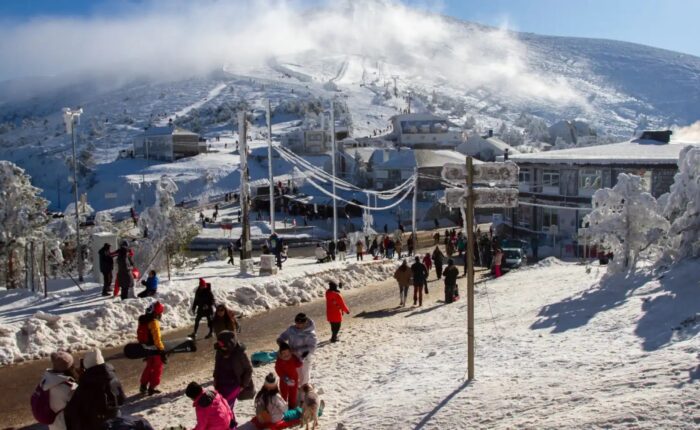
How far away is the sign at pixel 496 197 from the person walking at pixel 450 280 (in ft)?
28.0

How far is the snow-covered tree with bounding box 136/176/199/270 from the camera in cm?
2468

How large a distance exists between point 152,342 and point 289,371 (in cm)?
261

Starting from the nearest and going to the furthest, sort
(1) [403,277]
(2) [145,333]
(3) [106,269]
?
(2) [145,333] → (3) [106,269] → (1) [403,277]

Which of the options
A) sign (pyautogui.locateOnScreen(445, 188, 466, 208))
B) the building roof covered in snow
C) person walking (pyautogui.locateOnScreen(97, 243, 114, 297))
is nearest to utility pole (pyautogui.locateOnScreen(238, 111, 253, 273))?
person walking (pyautogui.locateOnScreen(97, 243, 114, 297))

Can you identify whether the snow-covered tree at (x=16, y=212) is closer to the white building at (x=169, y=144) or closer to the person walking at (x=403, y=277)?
the person walking at (x=403, y=277)

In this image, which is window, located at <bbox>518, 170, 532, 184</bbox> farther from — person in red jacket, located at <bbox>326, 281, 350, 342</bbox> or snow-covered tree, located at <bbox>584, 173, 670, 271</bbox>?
person in red jacket, located at <bbox>326, 281, 350, 342</bbox>

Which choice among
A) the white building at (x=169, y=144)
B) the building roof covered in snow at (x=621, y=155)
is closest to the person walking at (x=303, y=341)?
the building roof covered in snow at (x=621, y=155)

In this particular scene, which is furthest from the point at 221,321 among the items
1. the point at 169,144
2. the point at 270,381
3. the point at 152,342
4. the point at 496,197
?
the point at 169,144

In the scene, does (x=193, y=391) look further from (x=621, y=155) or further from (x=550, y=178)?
(x=550, y=178)

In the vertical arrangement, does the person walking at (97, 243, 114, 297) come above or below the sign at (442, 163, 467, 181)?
below

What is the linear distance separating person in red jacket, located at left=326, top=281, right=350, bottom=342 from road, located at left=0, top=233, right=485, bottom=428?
0.84 meters

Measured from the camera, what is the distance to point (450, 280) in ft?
56.0

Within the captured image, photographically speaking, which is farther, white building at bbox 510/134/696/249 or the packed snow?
white building at bbox 510/134/696/249

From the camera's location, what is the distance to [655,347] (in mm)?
8320
